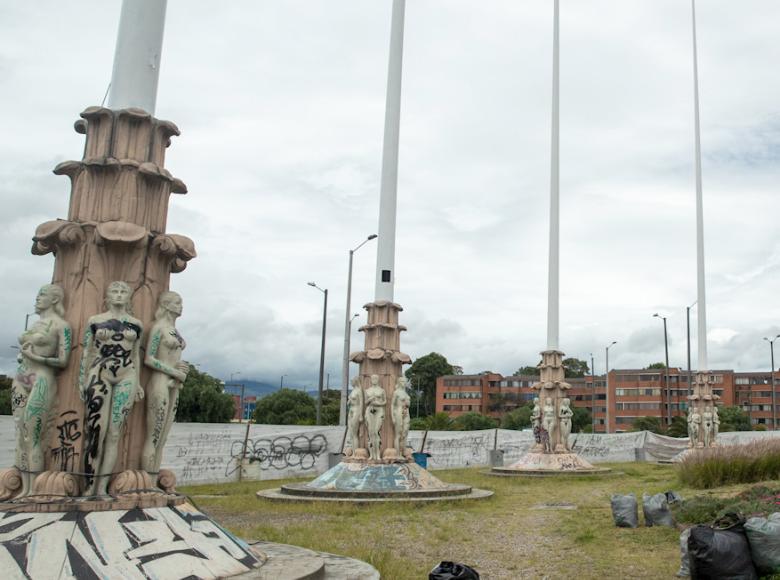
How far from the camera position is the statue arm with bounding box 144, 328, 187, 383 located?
7066 mm

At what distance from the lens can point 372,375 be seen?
58.6 ft

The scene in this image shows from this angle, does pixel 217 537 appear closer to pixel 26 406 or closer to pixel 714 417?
pixel 26 406

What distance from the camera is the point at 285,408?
73.0 metres

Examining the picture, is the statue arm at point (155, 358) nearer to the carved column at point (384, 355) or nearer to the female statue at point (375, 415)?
the female statue at point (375, 415)

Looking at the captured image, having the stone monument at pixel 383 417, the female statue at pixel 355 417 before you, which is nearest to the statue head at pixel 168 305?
the stone monument at pixel 383 417

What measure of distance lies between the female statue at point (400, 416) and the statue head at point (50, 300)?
11.4 m

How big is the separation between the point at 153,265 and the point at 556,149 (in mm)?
27039

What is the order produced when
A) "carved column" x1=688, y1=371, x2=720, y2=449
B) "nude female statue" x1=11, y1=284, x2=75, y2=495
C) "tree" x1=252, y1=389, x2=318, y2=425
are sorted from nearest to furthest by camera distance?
"nude female statue" x1=11, y1=284, x2=75, y2=495, "carved column" x1=688, y1=371, x2=720, y2=449, "tree" x1=252, y1=389, x2=318, y2=425

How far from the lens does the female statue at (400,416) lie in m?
17.5

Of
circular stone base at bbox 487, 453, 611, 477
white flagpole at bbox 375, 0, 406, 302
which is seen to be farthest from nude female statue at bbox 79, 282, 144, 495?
circular stone base at bbox 487, 453, 611, 477

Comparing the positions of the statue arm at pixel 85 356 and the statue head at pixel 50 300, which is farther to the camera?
the statue head at pixel 50 300

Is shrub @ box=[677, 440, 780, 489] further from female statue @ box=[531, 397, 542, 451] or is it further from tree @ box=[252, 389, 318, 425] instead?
tree @ box=[252, 389, 318, 425]

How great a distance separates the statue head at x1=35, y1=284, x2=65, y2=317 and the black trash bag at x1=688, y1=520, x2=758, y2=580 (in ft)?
21.4

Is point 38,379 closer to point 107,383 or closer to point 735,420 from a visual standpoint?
point 107,383
